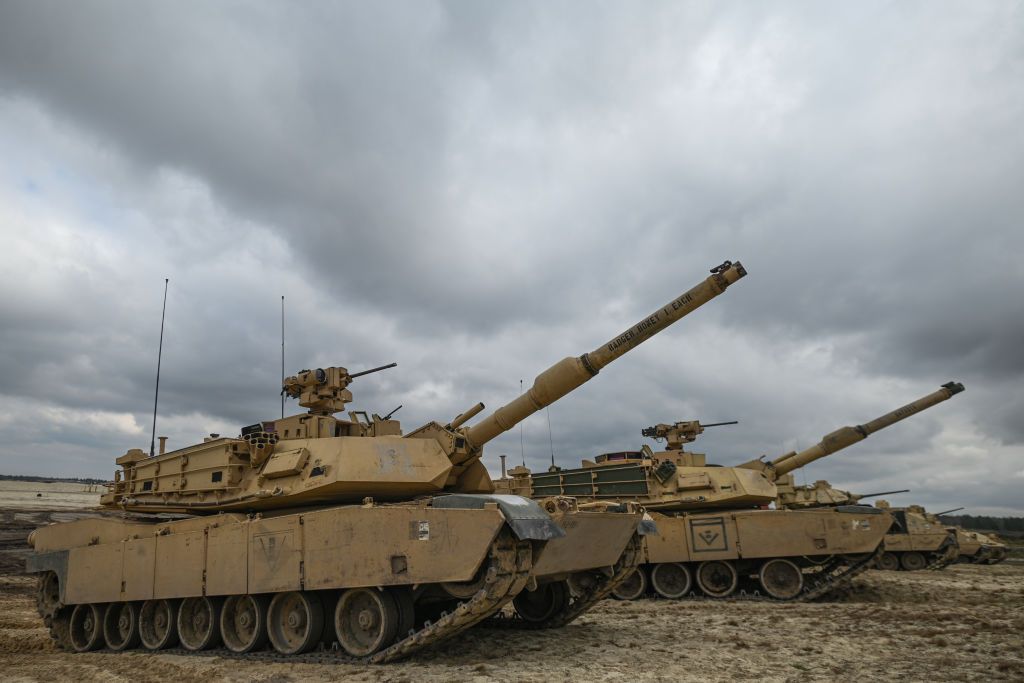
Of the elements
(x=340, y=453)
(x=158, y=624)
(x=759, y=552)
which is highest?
(x=340, y=453)

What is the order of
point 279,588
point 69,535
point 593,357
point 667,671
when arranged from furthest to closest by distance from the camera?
point 69,535 → point 593,357 → point 279,588 → point 667,671

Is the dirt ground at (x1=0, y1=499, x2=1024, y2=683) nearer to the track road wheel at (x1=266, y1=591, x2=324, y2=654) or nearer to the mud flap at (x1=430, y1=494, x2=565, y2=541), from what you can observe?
the track road wheel at (x1=266, y1=591, x2=324, y2=654)

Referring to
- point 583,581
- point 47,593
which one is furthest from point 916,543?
point 47,593

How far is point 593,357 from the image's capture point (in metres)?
10.6

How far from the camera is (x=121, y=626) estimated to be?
12.3 metres

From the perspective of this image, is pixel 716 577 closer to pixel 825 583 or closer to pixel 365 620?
pixel 825 583

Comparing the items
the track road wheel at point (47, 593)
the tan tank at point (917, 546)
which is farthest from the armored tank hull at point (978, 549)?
the track road wheel at point (47, 593)

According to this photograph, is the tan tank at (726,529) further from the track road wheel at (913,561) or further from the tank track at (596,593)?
the track road wheel at (913,561)

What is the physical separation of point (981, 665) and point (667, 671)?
3.65 m

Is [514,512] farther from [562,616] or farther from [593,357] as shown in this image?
[562,616]

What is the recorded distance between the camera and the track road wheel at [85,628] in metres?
12.5

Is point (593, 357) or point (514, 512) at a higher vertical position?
point (593, 357)

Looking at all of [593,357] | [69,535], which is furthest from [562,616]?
[69,535]

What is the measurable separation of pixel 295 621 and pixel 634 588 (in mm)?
9725
